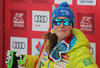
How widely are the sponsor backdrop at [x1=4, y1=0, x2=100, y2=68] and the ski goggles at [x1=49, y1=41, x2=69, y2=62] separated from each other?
18.8 inches

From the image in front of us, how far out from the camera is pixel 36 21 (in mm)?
2512

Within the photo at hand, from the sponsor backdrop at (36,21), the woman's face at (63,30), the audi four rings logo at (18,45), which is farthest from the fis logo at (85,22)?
the audi four rings logo at (18,45)

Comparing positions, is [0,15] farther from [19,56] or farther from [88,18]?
[88,18]

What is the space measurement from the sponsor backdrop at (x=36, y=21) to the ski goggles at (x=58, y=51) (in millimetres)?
479

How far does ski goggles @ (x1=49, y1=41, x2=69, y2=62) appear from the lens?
178cm

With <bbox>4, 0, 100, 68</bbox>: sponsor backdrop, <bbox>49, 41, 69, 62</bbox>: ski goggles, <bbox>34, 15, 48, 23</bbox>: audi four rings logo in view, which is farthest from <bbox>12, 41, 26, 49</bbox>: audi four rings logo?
<bbox>49, 41, 69, 62</bbox>: ski goggles

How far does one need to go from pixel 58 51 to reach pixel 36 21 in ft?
2.60

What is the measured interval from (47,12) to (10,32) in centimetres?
54

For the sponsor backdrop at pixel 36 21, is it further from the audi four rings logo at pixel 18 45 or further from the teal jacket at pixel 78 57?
the teal jacket at pixel 78 57

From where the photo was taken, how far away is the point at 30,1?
2.52 meters

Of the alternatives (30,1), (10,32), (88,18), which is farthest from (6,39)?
(88,18)

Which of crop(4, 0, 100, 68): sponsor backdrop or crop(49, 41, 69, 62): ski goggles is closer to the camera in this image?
crop(49, 41, 69, 62): ski goggles

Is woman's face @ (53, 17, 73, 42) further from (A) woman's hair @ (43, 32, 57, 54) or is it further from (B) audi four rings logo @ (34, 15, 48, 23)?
(B) audi four rings logo @ (34, 15, 48, 23)

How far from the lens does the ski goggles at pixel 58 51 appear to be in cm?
178
